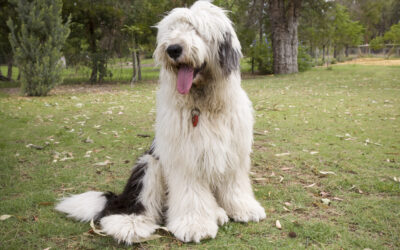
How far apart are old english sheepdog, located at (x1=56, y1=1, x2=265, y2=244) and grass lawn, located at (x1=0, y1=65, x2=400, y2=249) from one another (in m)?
0.17

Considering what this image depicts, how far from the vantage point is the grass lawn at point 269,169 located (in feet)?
8.74

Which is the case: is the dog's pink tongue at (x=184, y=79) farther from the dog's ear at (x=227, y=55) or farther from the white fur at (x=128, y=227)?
the white fur at (x=128, y=227)

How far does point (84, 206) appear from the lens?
9.90ft

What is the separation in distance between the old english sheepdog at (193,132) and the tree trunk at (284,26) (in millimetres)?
15313

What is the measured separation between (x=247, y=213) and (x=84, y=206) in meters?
1.61

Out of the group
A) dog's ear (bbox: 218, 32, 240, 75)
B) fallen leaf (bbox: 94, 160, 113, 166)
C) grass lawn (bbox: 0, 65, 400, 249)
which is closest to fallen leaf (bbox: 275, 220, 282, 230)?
grass lawn (bbox: 0, 65, 400, 249)

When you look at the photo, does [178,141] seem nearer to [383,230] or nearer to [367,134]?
[383,230]

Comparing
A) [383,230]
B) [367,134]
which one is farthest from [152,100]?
[383,230]

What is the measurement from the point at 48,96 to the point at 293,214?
11.7 metres

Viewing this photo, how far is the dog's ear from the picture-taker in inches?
105

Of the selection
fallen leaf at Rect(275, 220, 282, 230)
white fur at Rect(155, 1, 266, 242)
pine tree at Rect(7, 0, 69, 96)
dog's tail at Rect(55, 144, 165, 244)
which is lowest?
fallen leaf at Rect(275, 220, 282, 230)

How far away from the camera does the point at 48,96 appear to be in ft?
39.8

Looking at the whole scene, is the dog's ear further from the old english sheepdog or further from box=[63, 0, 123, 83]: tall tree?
box=[63, 0, 123, 83]: tall tree

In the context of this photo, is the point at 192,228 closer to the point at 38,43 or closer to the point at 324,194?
the point at 324,194
